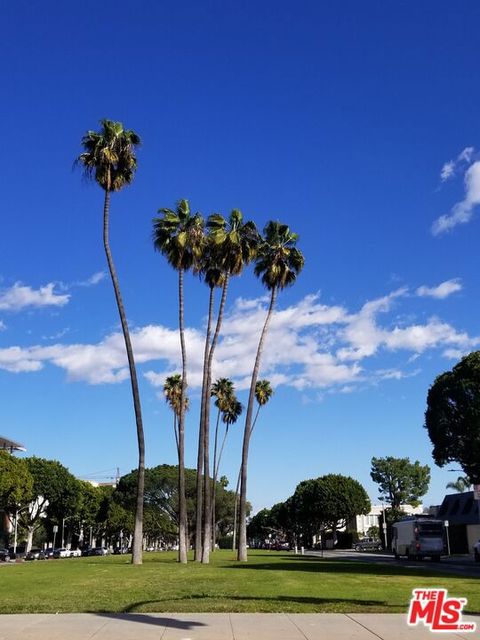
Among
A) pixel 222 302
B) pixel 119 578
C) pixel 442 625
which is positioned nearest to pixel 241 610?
pixel 442 625

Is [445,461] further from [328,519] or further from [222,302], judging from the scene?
[328,519]

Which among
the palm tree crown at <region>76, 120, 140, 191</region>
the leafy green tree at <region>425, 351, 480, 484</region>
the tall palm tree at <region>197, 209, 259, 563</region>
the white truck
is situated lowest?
the white truck

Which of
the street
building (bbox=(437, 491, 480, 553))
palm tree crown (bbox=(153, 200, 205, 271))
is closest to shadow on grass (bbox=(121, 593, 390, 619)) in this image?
the street

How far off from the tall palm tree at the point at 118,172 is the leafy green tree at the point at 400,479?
8557 centimetres

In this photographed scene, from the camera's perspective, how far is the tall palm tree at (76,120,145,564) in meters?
39.0

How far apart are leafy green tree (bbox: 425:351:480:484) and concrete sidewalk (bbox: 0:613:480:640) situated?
158 ft

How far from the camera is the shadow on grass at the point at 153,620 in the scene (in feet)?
41.1

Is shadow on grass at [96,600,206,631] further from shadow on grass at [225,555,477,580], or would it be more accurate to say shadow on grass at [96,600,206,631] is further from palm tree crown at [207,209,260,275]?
palm tree crown at [207,209,260,275]

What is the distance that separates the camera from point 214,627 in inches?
484

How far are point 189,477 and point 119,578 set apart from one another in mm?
81430

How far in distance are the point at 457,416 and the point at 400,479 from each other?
59.0 metres

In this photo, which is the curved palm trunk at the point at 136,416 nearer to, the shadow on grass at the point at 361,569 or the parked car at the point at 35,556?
the shadow on grass at the point at 361,569

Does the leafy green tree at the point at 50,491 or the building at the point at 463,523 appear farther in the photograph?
the leafy green tree at the point at 50,491

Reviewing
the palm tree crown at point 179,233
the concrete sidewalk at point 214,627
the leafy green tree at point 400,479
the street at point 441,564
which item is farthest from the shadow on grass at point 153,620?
the leafy green tree at point 400,479
